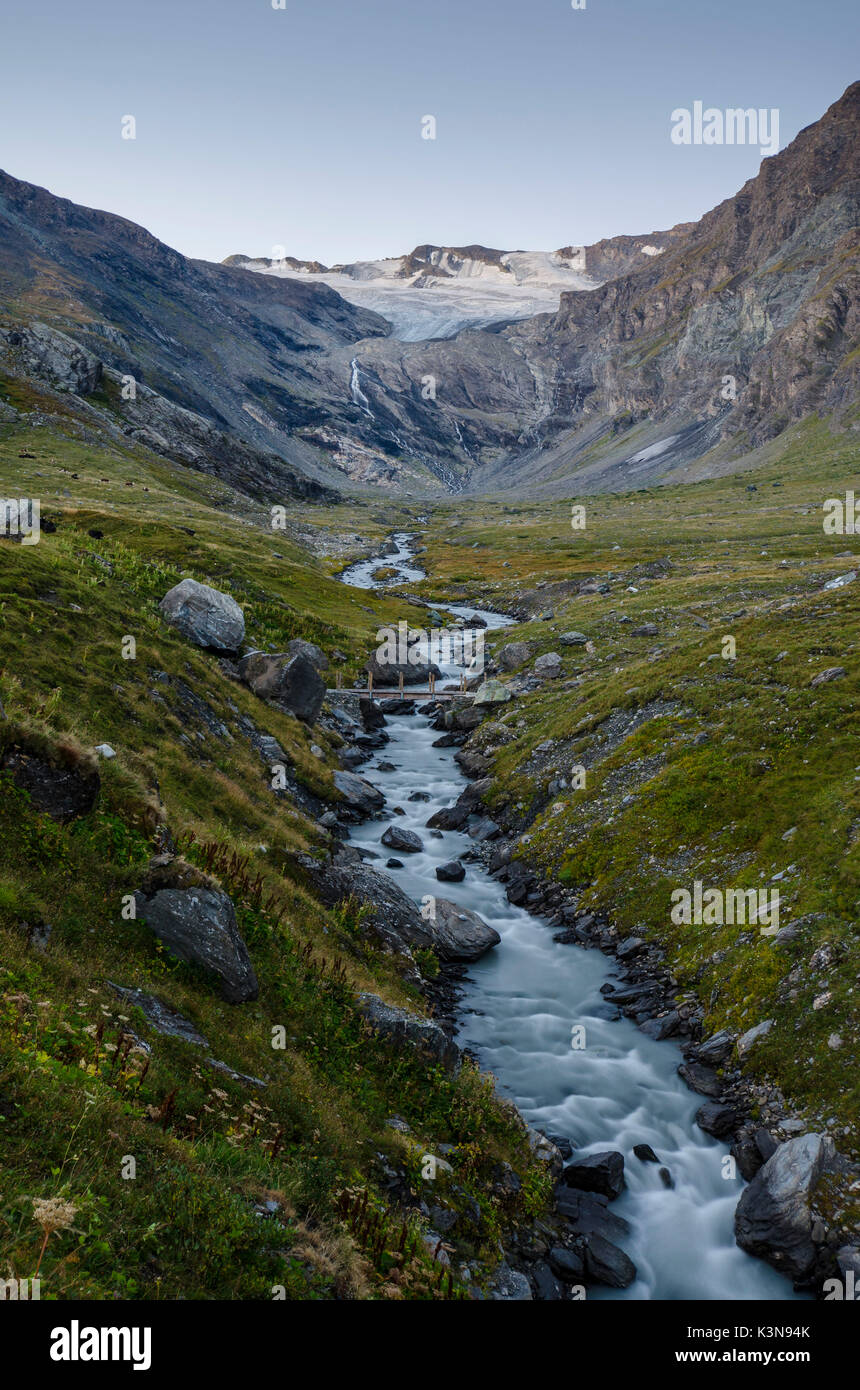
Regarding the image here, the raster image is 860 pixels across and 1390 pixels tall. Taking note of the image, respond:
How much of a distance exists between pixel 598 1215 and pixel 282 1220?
8785mm

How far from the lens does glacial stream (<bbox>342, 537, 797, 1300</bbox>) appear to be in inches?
570

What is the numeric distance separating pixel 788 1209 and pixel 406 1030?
7929 mm

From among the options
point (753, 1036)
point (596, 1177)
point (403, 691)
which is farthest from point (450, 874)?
point (403, 691)

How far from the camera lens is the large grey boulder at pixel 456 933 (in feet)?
77.8

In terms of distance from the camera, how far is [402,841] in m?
30.8

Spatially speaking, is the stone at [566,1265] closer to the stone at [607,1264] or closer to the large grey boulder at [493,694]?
the stone at [607,1264]

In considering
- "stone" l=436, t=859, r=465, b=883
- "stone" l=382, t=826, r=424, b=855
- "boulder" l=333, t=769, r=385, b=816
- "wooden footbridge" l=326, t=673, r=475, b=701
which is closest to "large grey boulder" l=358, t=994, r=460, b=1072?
"stone" l=436, t=859, r=465, b=883

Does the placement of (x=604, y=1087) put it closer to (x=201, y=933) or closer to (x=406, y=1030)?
(x=406, y=1030)

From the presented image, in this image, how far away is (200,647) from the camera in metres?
33.1

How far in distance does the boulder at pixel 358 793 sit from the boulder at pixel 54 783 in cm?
1972

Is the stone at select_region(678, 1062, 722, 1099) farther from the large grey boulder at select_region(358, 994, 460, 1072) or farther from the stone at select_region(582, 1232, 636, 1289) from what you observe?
the large grey boulder at select_region(358, 994, 460, 1072)

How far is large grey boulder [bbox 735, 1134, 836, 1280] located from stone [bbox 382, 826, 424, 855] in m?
17.9
